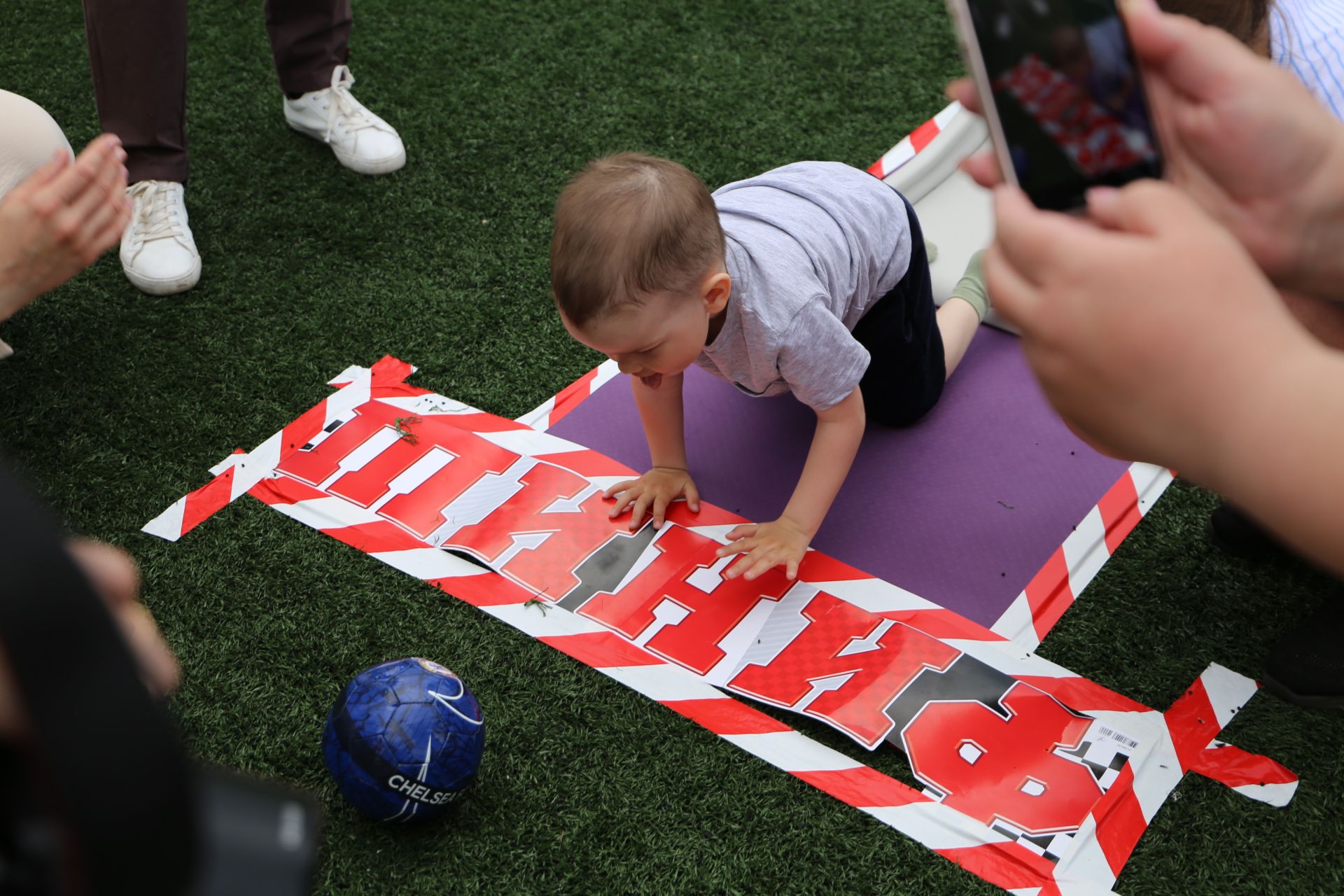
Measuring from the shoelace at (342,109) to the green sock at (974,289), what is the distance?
154 centimetres

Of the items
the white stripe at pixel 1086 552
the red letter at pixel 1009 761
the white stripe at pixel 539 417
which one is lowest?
the red letter at pixel 1009 761

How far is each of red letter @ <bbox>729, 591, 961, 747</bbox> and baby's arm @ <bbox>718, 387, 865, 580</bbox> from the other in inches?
4.4

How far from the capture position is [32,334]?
235cm

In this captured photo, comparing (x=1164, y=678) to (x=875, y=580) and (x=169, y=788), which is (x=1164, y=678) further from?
(x=169, y=788)

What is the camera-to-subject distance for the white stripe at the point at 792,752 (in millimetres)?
1584

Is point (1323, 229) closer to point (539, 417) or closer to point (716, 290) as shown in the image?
point (716, 290)

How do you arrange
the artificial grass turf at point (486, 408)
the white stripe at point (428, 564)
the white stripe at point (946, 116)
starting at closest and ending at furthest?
1. the artificial grass turf at point (486, 408)
2. the white stripe at point (428, 564)
3. the white stripe at point (946, 116)

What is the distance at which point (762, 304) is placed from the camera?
166 centimetres

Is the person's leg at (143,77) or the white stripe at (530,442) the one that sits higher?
the person's leg at (143,77)

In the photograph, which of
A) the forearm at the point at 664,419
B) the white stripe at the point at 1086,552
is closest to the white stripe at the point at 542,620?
the forearm at the point at 664,419

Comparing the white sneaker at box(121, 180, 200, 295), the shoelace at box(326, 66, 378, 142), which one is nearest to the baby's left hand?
the white sneaker at box(121, 180, 200, 295)

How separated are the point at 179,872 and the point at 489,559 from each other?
155 cm

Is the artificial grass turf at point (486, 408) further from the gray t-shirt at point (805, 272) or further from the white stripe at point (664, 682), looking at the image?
the gray t-shirt at point (805, 272)

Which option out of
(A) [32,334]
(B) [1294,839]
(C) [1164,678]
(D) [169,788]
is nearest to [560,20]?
(A) [32,334]
